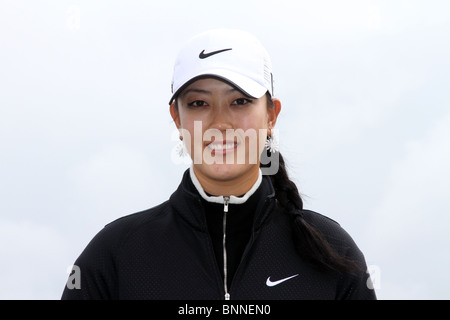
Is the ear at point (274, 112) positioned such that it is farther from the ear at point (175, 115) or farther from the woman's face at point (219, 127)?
the ear at point (175, 115)

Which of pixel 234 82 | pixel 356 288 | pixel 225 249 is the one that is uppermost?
pixel 234 82

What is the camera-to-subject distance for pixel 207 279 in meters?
5.63

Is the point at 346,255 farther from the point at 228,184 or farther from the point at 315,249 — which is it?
the point at 228,184

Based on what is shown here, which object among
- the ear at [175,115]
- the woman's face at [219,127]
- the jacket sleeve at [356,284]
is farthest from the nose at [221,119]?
the jacket sleeve at [356,284]

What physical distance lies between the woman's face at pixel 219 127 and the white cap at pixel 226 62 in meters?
0.08

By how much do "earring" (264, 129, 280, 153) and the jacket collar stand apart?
13.0 inches

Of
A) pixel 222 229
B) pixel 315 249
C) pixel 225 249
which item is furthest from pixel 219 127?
pixel 315 249

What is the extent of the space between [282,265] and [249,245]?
358mm

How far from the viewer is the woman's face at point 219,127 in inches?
216

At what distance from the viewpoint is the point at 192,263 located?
18.8 ft

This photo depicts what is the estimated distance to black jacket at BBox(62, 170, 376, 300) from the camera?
18.6ft

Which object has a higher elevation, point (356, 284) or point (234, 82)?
point (234, 82)

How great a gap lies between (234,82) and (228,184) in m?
0.90

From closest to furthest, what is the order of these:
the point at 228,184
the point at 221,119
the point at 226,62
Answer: the point at 221,119 → the point at 226,62 → the point at 228,184
